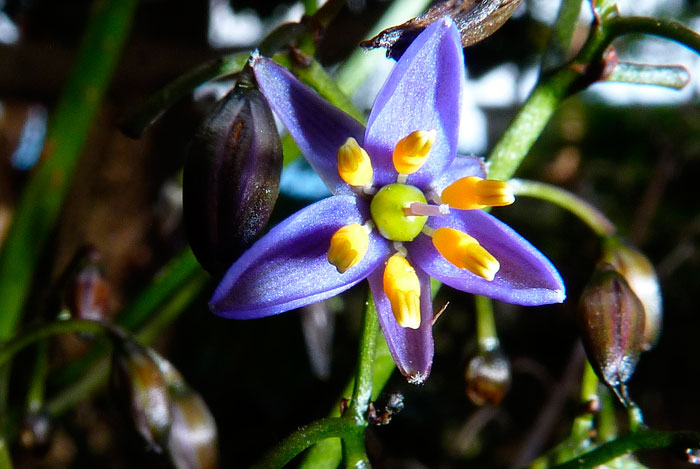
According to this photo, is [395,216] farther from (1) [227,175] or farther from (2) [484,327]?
(2) [484,327]

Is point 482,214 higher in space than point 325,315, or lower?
higher

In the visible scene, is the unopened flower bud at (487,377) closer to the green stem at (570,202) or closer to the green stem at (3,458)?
the green stem at (570,202)

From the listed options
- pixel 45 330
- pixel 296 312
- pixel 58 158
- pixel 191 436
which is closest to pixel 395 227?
pixel 191 436

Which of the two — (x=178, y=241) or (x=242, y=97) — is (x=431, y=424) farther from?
(x=242, y=97)

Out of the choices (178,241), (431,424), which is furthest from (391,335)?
(431,424)

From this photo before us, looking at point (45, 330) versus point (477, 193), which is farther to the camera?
point (45, 330)

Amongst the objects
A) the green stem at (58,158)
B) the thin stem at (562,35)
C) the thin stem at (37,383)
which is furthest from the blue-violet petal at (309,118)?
the green stem at (58,158)

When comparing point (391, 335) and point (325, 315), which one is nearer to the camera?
point (391, 335)
